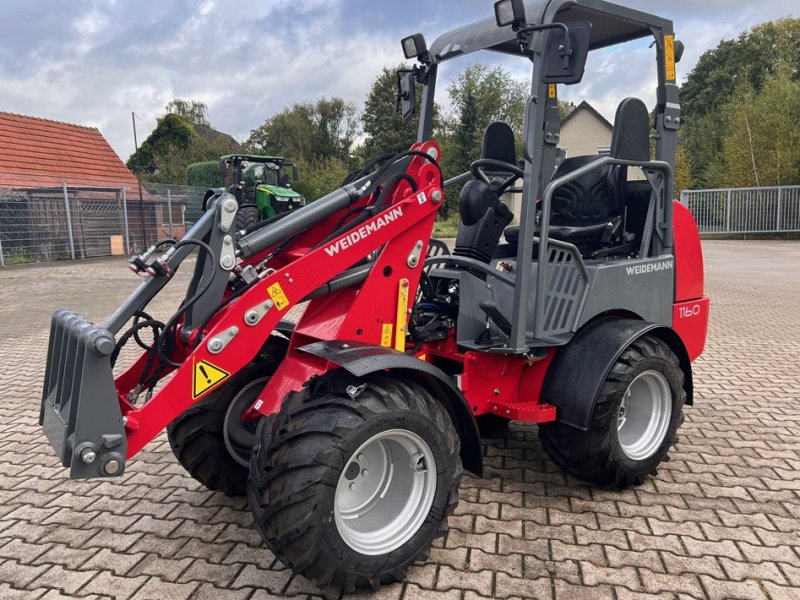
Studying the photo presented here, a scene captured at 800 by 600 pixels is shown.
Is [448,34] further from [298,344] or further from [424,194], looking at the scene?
[298,344]

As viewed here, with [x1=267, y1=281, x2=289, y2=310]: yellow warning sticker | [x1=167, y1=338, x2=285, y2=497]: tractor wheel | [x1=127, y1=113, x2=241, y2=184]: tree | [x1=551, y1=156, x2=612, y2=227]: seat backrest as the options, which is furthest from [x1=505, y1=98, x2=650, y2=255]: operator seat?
[x1=127, y1=113, x2=241, y2=184]: tree

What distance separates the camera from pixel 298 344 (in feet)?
10.8

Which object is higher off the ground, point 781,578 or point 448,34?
point 448,34

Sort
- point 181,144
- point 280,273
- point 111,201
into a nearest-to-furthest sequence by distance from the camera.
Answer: point 280,273 < point 111,201 < point 181,144

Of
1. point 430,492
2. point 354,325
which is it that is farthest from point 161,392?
point 430,492

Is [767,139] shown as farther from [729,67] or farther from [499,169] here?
[499,169]

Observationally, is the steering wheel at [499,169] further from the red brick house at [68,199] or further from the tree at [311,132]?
the tree at [311,132]

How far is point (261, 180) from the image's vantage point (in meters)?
17.9

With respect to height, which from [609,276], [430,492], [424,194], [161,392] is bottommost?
[430,492]

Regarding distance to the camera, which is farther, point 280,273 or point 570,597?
point 280,273

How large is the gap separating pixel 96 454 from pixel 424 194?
1.87 metres

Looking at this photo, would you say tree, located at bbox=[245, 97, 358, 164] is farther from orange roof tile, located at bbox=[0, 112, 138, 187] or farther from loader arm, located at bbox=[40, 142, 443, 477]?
loader arm, located at bbox=[40, 142, 443, 477]

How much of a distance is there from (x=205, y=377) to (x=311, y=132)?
Result: 45846 millimetres

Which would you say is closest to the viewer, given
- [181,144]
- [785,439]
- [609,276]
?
[609,276]
